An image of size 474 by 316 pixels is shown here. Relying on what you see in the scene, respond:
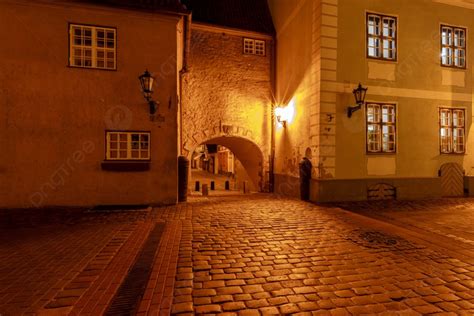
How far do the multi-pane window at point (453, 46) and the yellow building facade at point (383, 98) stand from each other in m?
0.04

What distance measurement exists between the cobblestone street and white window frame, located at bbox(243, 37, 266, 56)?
8.99 metres

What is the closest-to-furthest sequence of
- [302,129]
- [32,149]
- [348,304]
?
[348,304] → [32,149] → [302,129]

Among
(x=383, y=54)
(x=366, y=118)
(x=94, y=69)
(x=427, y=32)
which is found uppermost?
(x=427, y=32)

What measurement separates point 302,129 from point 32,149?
30.8ft

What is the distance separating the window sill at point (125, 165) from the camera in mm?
8500

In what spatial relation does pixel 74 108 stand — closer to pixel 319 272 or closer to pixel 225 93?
pixel 225 93

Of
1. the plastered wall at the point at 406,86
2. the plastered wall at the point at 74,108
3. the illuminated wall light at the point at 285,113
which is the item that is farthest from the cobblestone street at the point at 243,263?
the illuminated wall light at the point at 285,113

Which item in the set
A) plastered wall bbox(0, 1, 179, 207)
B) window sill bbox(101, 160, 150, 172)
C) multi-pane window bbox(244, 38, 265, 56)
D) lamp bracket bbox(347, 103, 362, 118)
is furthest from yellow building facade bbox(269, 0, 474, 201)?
window sill bbox(101, 160, 150, 172)

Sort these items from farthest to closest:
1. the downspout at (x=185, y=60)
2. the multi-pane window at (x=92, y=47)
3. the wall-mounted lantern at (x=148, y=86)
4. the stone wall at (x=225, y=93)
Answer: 1. the stone wall at (x=225, y=93)
2. the downspout at (x=185, y=60)
3. the multi-pane window at (x=92, y=47)
4. the wall-mounted lantern at (x=148, y=86)

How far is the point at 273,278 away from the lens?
367 cm

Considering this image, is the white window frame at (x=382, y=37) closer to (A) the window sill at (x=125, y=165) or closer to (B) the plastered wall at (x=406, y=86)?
(B) the plastered wall at (x=406, y=86)

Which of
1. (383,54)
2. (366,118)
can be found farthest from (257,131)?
(383,54)

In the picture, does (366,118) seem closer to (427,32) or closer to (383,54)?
(383,54)

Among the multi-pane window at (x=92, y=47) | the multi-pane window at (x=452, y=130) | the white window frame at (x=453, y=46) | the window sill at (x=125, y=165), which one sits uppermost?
the white window frame at (x=453, y=46)
